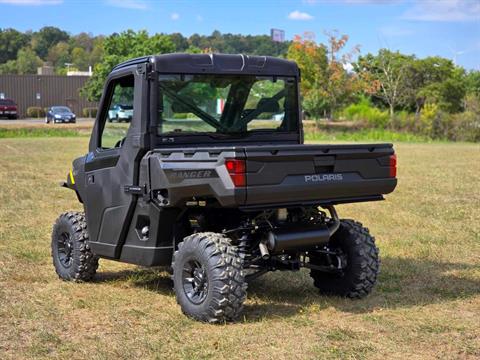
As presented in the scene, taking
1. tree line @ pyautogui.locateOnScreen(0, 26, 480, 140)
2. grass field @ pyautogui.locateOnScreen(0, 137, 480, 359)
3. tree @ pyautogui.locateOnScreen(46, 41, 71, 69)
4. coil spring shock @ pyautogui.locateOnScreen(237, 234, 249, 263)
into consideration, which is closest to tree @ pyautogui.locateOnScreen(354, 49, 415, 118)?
tree line @ pyautogui.locateOnScreen(0, 26, 480, 140)

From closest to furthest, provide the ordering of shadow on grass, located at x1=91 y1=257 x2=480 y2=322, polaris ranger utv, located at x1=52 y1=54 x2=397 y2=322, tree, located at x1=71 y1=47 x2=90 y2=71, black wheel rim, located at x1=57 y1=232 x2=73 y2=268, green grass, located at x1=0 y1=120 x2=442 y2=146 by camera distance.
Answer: polaris ranger utv, located at x1=52 y1=54 x2=397 y2=322 → shadow on grass, located at x1=91 y1=257 x2=480 y2=322 → black wheel rim, located at x1=57 y1=232 x2=73 y2=268 → green grass, located at x1=0 y1=120 x2=442 y2=146 → tree, located at x1=71 y1=47 x2=90 y2=71

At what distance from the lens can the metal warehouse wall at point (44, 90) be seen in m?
88.1

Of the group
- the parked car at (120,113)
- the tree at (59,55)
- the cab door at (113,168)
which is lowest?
the cab door at (113,168)

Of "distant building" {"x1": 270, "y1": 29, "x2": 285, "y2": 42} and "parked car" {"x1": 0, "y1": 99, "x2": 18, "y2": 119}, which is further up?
"distant building" {"x1": 270, "y1": 29, "x2": 285, "y2": 42}

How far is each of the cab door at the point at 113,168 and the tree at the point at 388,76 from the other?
58542mm

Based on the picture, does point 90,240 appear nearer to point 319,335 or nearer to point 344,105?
point 319,335

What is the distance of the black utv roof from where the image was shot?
7.38 m

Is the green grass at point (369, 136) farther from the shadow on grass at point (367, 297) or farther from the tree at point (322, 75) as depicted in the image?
the shadow on grass at point (367, 297)

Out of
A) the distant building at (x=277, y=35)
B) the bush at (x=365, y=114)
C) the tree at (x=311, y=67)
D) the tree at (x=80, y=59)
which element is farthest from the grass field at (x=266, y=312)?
the tree at (x=80, y=59)

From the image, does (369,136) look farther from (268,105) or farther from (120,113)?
(120,113)

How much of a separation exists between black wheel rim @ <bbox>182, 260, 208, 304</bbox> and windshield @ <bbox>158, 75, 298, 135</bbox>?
1285mm

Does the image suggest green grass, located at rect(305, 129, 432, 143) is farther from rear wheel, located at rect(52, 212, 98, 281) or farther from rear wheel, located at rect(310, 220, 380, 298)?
rear wheel, located at rect(310, 220, 380, 298)

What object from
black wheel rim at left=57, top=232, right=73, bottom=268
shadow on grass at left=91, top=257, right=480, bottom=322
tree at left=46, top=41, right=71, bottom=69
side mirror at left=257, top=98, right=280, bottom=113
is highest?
tree at left=46, top=41, right=71, bottom=69

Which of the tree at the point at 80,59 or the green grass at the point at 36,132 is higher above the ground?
the tree at the point at 80,59
